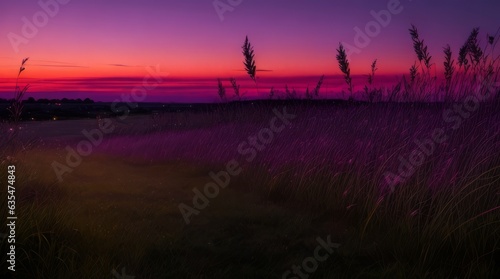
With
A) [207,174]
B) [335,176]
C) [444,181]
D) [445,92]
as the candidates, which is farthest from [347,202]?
[207,174]

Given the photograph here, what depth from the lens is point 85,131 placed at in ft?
51.5

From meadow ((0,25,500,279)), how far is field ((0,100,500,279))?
21mm

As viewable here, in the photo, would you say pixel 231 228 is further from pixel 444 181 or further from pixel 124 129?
pixel 124 129

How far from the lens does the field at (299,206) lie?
467 centimetres

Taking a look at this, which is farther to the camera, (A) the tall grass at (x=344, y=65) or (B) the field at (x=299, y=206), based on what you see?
(A) the tall grass at (x=344, y=65)

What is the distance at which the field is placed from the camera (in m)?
4.67

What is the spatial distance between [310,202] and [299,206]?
0.17 meters

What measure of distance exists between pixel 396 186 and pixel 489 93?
6.56 ft

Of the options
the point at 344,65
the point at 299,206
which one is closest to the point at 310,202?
the point at 299,206

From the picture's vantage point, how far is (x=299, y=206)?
23.0 feet

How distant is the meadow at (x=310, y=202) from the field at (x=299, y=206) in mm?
21

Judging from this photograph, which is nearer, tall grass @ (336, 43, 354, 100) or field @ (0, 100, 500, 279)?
field @ (0, 100, 500, 279)

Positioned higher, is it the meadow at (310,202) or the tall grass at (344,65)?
the tall grass at (344,65)

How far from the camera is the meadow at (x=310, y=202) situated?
4.68 m
